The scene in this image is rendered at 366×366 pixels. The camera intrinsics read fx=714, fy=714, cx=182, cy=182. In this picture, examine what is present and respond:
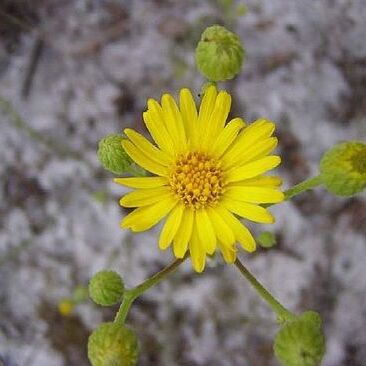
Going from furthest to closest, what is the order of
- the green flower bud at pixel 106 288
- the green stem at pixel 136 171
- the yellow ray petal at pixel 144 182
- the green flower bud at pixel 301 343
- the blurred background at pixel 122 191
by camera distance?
the blurred background at pixel 122 191, the green stem at pixel 136 171, the green flower bud at pixel 106 288, the yellow ray petal at pixel 144 182, the green flower bud at pixel 301 343

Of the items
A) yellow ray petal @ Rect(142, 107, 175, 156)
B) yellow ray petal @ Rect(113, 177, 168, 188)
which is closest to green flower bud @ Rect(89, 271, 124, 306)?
yellow ray petal @ Rect(113, 177, 168, 188)

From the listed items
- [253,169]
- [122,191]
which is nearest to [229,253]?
[253,169]

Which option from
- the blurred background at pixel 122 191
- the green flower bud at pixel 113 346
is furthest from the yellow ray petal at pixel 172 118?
the blurred background at pixel 122 191

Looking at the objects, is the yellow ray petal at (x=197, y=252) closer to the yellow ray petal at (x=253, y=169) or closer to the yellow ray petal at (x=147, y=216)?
the yellow ray petal at (x=147, y=216)

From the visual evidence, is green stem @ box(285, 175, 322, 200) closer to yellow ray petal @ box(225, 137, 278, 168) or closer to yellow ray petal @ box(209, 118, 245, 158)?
yellow ray petal @ box(225, 137, 278, 168)

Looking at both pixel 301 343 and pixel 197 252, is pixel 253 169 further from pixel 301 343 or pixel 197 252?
pixel 301 343

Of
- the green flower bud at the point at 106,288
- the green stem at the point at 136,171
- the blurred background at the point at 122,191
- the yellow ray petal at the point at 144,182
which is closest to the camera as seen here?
the yellow ray petal at the point at 144,182

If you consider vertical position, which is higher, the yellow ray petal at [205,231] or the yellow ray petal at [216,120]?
the yellow ray petal at [216,120]
